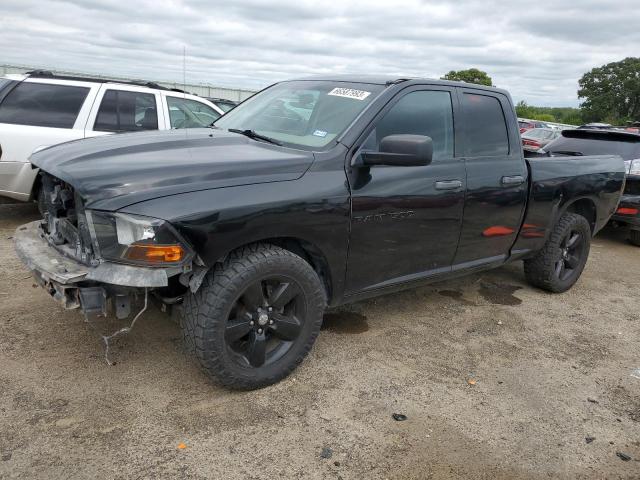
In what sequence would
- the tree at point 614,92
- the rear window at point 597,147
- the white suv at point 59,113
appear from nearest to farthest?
the white suv at point 59,113 < the rear window at point 597,147 < the tree at point 614,92

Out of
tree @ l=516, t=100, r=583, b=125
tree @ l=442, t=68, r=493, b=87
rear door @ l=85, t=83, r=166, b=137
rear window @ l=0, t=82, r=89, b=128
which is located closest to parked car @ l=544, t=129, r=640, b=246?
rear door @ l=85, t=83, r=166, b=137

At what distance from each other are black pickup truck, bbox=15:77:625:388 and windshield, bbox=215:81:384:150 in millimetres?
15

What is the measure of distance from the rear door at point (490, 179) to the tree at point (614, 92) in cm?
5562

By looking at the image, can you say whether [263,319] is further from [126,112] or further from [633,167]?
[633,167]

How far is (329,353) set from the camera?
3609 mm

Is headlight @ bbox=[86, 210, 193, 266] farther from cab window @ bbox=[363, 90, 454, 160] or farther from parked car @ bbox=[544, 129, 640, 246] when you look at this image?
parked car @ bbox=[544, 129, 640, 246]

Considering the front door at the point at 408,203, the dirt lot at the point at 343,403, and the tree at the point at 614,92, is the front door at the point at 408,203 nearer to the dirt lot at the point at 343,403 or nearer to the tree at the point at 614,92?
the dirt lot at the point at 343,403

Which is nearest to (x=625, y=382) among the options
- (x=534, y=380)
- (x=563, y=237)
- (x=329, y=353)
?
(x=534, y=380)

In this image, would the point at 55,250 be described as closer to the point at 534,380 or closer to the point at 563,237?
the point at 534,380

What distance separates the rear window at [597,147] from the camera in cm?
740

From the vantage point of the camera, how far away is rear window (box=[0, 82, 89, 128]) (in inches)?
226

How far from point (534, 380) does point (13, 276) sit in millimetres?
4191

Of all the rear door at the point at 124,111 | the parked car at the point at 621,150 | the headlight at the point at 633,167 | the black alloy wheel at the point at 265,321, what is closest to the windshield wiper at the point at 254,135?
the black alloy wheel at the point at 265,321

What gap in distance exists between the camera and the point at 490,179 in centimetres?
400
